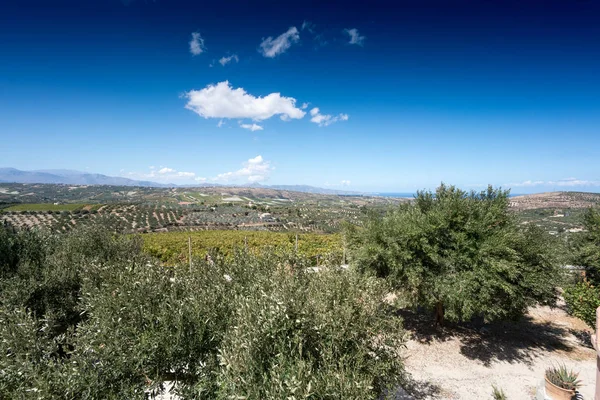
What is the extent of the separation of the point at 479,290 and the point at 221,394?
11513 mm

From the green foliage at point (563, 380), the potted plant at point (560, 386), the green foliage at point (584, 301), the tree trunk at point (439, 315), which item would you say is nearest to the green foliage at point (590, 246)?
the green foliage at point (584, 301)

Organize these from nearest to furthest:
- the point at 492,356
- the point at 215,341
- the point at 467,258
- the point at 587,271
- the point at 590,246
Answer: the point at 215,341 < the point at 467,258 < the point at 492,356 < the point at 590,246 < the point at 587,271

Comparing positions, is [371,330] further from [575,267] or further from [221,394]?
[575,267]

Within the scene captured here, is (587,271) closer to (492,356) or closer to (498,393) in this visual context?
(492,356)

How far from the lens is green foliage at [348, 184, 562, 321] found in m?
12.1

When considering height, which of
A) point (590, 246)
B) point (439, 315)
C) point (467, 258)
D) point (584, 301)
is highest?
point (467, 258)

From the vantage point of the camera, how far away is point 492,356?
1359cm

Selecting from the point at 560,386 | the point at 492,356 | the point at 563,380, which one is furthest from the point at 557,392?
the point at 492,356

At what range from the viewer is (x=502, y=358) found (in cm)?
1348

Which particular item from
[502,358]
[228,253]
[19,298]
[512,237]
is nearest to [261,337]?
[19,298]

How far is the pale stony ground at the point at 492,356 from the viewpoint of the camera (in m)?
11.4

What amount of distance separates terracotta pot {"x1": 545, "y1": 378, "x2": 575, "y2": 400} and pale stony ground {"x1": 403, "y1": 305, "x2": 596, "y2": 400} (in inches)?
33.7

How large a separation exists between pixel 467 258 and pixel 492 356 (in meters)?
5.52

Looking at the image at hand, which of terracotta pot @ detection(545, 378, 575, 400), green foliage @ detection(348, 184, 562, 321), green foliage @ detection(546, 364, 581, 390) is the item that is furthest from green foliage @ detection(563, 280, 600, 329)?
terracotta pot @ detection(545, 378, 575, 400)
